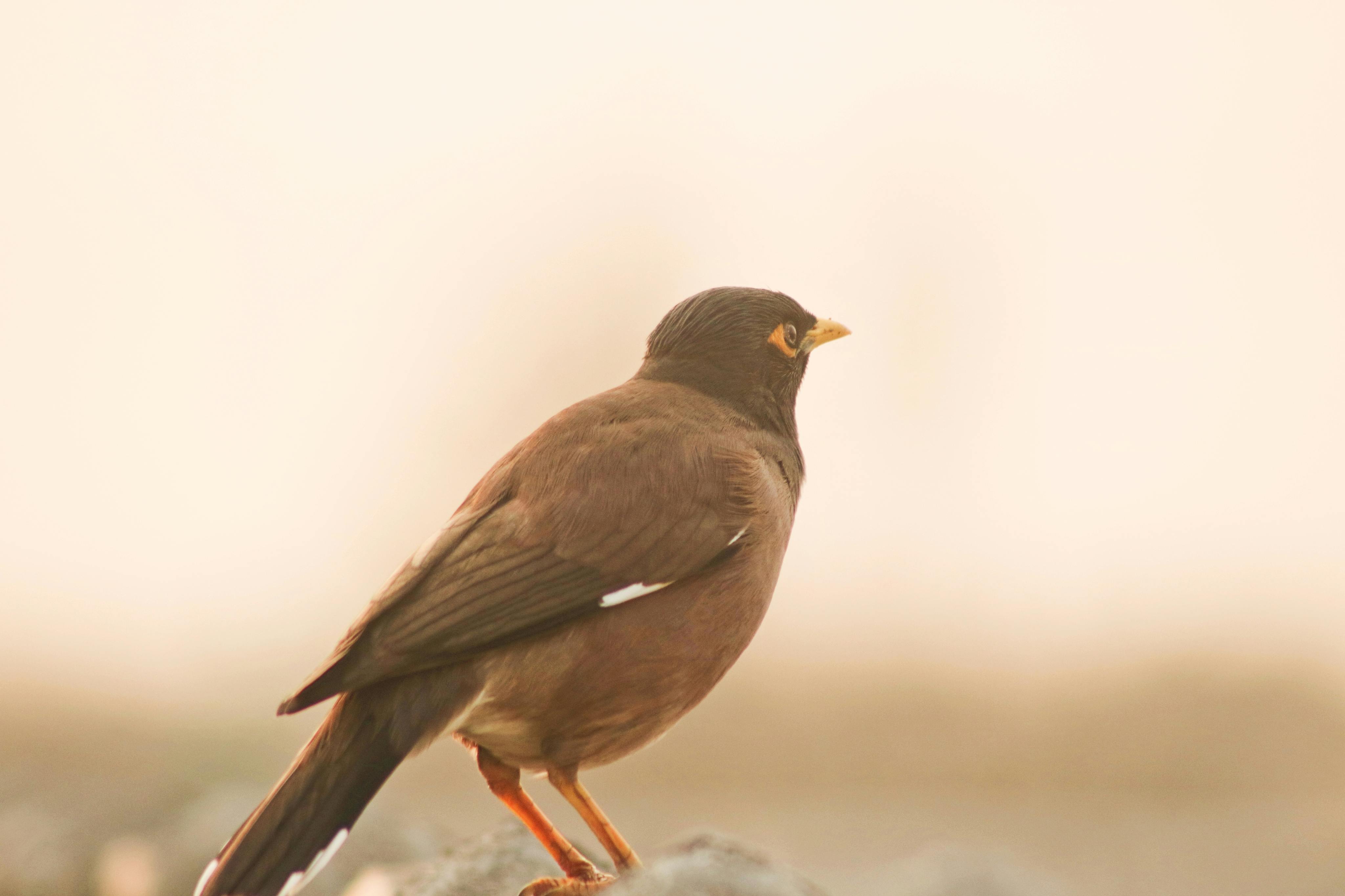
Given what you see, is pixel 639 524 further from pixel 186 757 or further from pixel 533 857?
pixel 186 757

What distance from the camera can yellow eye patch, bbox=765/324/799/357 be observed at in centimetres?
469

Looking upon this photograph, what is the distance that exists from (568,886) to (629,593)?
0.93 metres

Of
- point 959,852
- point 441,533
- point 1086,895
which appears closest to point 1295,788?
point 1086,895

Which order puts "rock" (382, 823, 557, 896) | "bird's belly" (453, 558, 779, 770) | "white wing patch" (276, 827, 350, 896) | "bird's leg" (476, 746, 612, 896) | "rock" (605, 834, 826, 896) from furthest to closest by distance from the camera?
1. "rock" (382, 823, 557, 896)
2. "bird's leg" (476, 746, 612, 896)
3. "bird's belly" (453, 558, 779, 770)
4. "white wing patch" (276, 827, 350, 896)
5. "rock" (605, 834, 826, 896)

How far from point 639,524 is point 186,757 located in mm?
6102

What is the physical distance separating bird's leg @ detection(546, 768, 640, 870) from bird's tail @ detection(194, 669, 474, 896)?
0.54 metres

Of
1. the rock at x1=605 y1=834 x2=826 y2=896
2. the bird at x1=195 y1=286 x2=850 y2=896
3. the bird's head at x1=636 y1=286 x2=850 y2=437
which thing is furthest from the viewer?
the bird's head at x1=636 y1=286 x2=850 y2=437

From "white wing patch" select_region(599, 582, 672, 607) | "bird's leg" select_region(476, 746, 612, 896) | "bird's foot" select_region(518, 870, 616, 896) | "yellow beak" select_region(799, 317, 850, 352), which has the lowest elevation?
"bird's foot" select_region(518, 870, 616, 896)

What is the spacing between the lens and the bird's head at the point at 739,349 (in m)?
4.59

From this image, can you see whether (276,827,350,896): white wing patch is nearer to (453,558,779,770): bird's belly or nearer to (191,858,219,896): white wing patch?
(191,858,219,896): white wing patch

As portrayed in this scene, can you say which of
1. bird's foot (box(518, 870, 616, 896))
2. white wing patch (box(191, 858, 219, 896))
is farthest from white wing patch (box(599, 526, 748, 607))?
white wing patch (box(191, 858, 219, 896))

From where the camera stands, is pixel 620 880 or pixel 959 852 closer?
pixel 620 880

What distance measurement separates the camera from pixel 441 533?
3713 mm

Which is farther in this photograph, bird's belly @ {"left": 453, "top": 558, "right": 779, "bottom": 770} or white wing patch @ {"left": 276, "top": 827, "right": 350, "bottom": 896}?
bird's belly @ {"left": 453, "top": 558, "right": 779, "bottom": 770}
